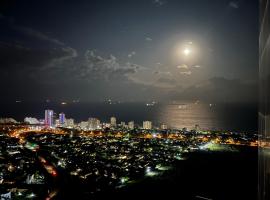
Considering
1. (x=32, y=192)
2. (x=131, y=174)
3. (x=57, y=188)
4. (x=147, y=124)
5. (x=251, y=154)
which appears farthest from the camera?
(x=147, y=124)

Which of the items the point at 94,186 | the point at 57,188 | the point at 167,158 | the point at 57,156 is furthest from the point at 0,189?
the point at 167,158

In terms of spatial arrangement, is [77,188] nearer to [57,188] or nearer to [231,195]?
[57,188]

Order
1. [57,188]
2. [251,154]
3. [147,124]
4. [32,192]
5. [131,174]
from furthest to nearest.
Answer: [147,124] → [251,154] → [131,174] → [57,188] → [32,192]

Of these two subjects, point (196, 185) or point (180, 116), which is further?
point (180, 116)

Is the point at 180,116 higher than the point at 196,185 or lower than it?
higher

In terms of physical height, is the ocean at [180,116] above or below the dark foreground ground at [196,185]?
above

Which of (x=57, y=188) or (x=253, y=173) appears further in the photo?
(x=253, y=173)

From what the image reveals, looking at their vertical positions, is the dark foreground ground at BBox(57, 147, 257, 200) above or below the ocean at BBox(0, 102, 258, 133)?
below

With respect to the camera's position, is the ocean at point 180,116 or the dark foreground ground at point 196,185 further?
the ocean at point 180,116
